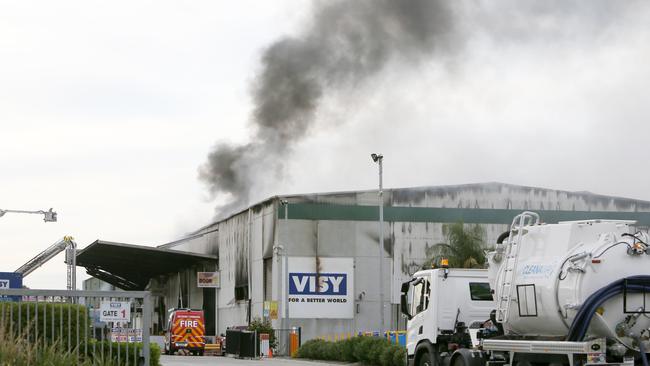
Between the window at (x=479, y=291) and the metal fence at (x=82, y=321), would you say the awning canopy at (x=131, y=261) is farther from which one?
the metal fence at (x=82, y=321)

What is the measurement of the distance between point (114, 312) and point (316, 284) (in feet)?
143

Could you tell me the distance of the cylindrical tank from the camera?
1712 cm

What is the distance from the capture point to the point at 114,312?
56.4 feet

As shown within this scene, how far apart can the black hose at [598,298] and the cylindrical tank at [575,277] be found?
89 mm

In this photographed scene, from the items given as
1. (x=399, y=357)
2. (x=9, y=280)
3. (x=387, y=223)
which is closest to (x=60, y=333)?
(x=9, y=280)

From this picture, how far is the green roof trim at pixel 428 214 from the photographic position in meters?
61.4

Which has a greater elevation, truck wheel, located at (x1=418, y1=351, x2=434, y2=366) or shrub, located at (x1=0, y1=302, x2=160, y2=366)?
shrub, located at (x1=0, y1=302, x2=160, y2=366)

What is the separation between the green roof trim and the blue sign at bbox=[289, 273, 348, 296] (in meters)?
3.37

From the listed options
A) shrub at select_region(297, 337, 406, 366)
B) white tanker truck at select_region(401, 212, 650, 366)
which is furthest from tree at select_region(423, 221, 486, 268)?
white tanker truck at select_region(401, 212, 650, 366)

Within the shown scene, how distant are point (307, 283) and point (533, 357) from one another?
140 ft

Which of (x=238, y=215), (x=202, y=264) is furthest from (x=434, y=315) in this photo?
(x=202, y=264)

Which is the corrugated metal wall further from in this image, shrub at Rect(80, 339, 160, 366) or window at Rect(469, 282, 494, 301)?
shrub at Rect(80, 339, 160, 366)

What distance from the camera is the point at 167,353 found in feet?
193

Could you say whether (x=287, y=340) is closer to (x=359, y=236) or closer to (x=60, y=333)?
(x=359, y=236)
